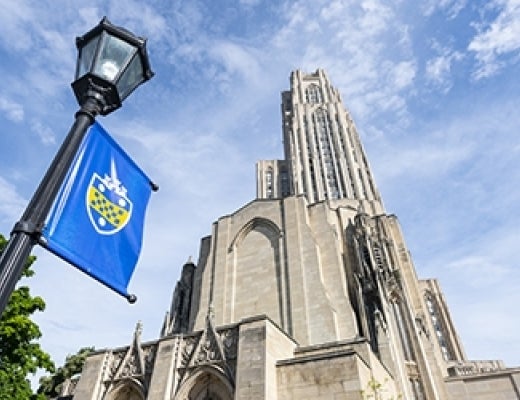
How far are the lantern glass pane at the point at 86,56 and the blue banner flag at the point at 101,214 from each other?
0.74m

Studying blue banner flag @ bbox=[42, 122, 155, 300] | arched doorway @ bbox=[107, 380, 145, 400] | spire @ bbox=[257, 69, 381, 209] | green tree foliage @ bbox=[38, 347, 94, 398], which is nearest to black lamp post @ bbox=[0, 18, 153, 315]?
blue banner flag @ bbox=[42, 122, 155, 300]

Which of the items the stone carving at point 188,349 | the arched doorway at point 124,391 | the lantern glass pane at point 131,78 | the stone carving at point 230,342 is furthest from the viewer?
the arched doorway at point 124,391

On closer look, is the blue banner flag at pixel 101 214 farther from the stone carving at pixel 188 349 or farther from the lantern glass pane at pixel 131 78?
the stone carving at pixel 188 349

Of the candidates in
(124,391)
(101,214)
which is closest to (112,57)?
(101,214)

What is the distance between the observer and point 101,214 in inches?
184

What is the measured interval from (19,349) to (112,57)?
42.9 feet

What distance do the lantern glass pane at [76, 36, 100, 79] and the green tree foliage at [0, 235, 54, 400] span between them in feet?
35.6

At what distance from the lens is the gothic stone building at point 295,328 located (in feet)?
41.1

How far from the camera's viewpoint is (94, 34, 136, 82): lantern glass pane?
4.12 m

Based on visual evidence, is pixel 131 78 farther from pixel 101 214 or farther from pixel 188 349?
pixel 188 349

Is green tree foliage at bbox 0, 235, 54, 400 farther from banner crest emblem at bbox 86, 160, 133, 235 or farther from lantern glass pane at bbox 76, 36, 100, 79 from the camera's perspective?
lantern glass pane at bbox 76, 36, 100, 79

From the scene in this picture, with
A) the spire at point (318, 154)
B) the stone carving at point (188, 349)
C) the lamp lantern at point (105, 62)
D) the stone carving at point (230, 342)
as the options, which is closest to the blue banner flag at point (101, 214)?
the lamp lantern at point (105, 62)

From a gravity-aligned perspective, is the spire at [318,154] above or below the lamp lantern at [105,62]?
above

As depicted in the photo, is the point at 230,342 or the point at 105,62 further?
the point at 230,342
